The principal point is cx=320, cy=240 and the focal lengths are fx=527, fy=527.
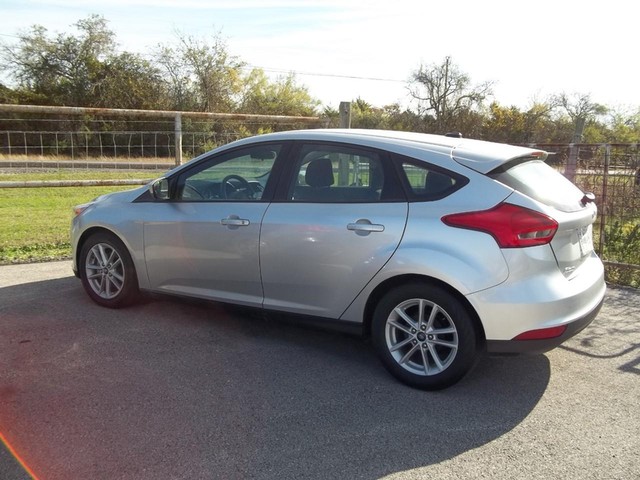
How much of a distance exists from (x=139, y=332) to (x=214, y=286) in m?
0.78

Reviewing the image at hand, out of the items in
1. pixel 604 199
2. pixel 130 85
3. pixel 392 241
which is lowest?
pixel 392 241

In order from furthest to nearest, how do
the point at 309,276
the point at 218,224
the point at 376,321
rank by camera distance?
1. the point at 218,224
2. the point at 309,276
3. the point at 376,321

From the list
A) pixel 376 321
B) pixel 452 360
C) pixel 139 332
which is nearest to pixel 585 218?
pixel 452 360

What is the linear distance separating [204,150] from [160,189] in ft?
18.7

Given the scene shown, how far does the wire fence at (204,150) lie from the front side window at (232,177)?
13.1ft

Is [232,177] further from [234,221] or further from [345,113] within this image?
[345,113]

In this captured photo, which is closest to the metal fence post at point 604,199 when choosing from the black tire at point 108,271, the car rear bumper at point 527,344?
the car rear bumper at point 527,344

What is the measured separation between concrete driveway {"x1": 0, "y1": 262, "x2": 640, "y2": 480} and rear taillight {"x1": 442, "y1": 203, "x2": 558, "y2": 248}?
1087 mm

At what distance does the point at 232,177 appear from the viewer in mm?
4602

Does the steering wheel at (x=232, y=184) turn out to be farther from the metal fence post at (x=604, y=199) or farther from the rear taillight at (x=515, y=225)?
the metal fence post at (x=604, y=199)

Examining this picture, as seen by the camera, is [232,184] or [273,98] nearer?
[232,184]

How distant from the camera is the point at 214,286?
4.47m

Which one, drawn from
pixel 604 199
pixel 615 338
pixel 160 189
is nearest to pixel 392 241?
pixel 160 189

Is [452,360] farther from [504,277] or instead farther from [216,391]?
[216,391]
